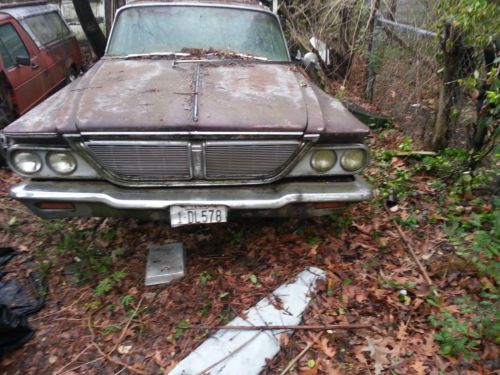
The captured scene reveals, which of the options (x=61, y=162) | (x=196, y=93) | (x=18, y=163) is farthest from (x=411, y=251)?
(x=18, y=163)

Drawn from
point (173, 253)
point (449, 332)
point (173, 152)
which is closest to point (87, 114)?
point (173, 152)

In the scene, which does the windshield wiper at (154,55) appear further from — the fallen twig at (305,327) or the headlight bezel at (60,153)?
the fallen twig at (305,327)

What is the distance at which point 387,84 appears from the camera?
6020 mm

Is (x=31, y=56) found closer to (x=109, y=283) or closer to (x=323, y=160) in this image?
(x=109, y=283)

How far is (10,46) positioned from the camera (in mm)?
5664

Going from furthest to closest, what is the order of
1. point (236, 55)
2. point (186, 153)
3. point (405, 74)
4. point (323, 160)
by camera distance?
point (405, 74)
point (236, 55)
point (323, 160)
point (186, 153)

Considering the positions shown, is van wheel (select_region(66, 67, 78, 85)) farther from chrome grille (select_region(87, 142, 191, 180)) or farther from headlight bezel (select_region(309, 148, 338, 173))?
headlight bezel (select_region(309, 148, 338, 173))

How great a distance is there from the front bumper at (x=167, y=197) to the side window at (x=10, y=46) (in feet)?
12.2

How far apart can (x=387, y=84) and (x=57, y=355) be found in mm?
5602

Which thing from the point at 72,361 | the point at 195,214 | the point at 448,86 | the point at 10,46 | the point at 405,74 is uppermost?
the point at 10,46

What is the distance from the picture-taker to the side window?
541cm

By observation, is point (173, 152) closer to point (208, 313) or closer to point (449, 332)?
point (208, 313)

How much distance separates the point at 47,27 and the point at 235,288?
265 inches

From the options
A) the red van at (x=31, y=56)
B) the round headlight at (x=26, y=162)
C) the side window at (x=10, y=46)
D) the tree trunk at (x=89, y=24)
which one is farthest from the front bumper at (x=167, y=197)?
the tree trunk at (x=89, y=24)
